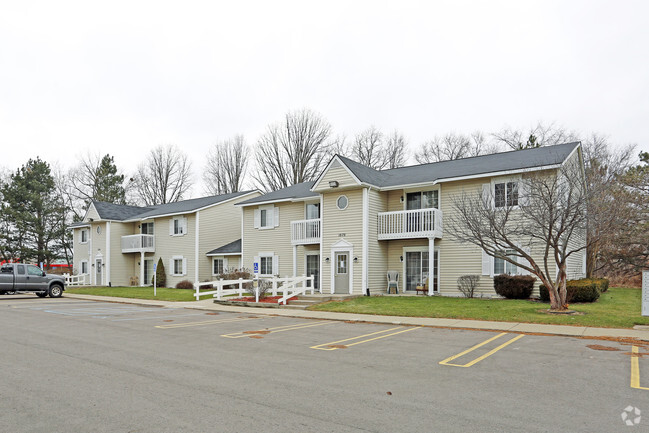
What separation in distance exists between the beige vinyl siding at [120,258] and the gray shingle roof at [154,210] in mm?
814

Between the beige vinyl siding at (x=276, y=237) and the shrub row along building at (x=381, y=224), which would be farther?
the beige vinyl siding at (x=276, y=237)

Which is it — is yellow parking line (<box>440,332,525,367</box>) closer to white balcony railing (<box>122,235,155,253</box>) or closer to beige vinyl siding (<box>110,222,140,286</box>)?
white balcony railing (<box>122,235,155,253</box>)

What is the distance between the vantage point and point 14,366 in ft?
25.4

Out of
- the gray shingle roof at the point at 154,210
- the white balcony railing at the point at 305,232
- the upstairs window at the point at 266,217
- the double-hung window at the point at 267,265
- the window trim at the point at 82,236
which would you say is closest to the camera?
the white balcony railing at the point at 305,232

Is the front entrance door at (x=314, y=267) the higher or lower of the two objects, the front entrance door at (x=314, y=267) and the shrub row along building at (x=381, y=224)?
the lower

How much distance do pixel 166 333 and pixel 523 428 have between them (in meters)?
9.35

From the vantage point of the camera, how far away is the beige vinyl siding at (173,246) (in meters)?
32.5

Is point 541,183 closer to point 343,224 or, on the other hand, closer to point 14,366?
point 343,224

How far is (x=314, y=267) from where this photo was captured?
25688mm

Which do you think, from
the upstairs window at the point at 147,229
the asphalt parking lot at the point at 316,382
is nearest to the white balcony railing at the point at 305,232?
the asphalt parking lot at the point at 316,382

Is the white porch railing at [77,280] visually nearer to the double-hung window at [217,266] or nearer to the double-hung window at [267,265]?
the double-hung window at [217,266]

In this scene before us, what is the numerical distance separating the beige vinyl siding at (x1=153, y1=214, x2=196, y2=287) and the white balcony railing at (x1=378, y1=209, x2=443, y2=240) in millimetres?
15341

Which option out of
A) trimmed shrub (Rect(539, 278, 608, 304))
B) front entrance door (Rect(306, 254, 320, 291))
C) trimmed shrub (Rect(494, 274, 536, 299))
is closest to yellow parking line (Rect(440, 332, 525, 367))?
trimmed shrub (Rect(539, 278, 608, 304))

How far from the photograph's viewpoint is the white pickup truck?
24.0m
